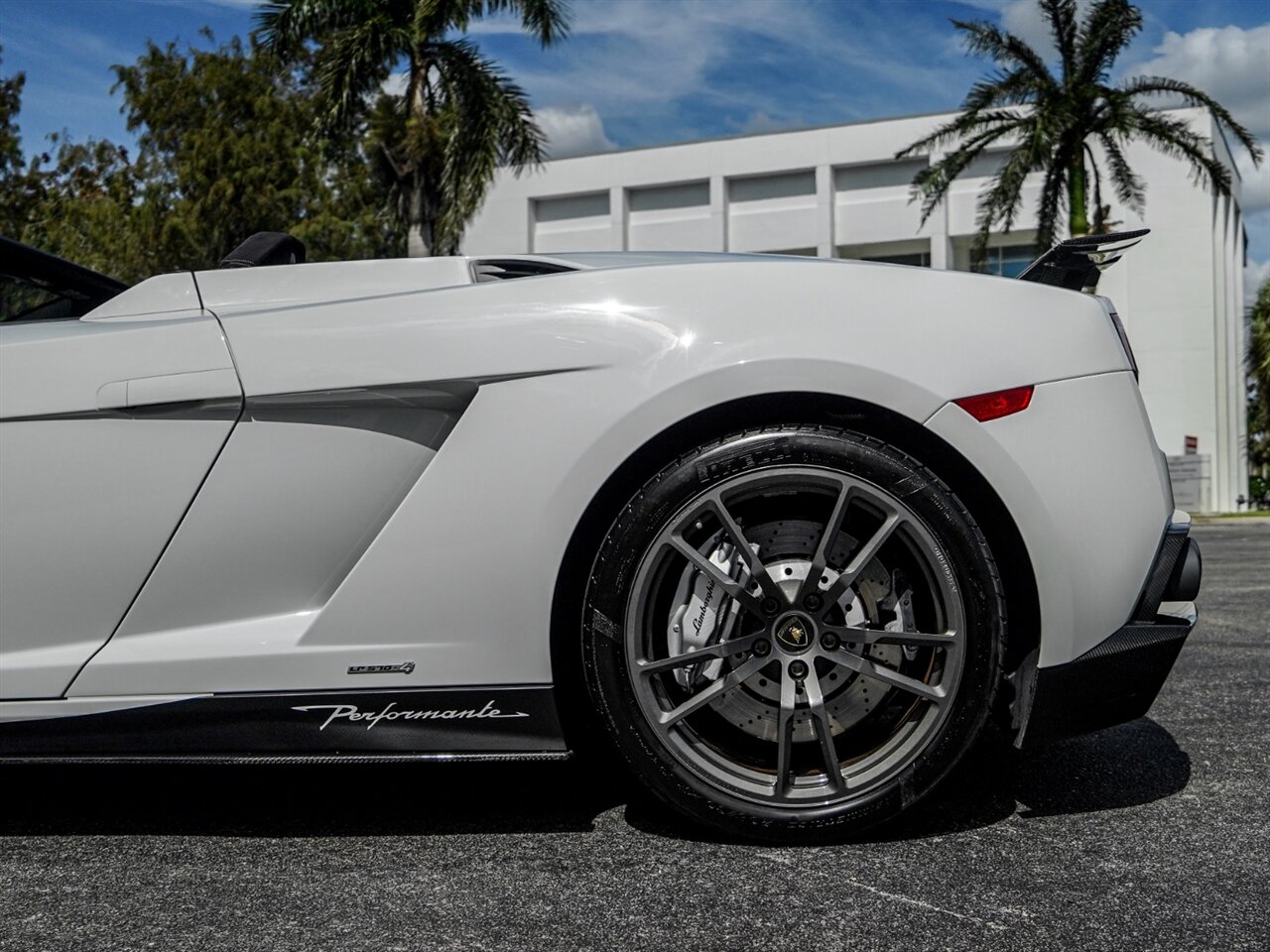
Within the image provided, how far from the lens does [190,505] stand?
6.91 ft

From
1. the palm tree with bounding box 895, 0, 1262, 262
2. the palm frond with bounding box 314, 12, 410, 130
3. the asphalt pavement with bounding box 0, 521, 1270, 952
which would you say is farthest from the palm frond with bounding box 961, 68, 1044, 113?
the asphalt pavement with bounding box 0, 521, 1270, 952

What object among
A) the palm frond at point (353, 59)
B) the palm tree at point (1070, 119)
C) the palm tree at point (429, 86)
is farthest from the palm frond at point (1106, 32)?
the palm frond at point (353, 59)

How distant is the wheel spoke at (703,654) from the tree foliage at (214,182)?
2119cm

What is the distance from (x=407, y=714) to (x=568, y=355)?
67 cm

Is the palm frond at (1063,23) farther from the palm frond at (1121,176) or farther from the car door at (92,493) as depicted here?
the car door at (92,493)

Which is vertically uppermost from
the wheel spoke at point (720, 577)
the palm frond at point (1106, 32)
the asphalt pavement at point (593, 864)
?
the palm frond at point (1106, 32)

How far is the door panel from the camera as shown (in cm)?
210

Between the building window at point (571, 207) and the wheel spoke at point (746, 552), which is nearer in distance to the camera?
the wheel spoke at point (746, 552)

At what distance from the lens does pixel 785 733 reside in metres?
2.03

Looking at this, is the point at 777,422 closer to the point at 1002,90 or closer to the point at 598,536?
the point at 598,536

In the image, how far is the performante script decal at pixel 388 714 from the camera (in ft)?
6.82

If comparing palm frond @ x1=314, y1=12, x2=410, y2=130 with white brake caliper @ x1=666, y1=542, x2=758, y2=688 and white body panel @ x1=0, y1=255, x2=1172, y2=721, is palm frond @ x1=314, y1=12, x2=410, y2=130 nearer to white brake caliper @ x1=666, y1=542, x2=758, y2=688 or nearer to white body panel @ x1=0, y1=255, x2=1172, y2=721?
white body panel @ x1=0, y1=255, x2=1172, y2=721

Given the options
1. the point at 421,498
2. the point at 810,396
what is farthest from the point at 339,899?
the point at 810,396

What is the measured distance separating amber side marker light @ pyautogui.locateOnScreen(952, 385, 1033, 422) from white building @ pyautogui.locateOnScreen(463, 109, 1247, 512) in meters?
39.7
